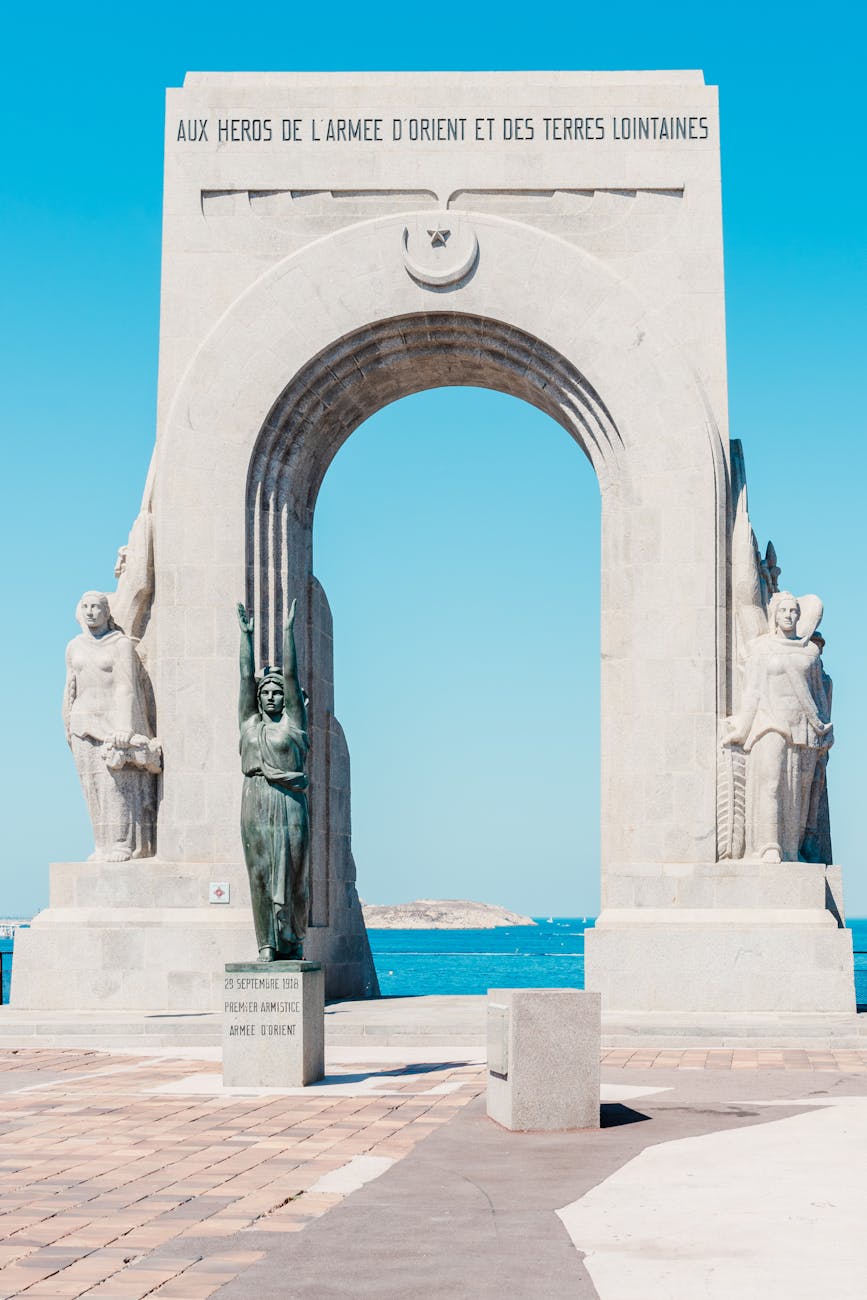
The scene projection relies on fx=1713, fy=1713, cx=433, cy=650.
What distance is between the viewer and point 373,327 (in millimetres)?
20672

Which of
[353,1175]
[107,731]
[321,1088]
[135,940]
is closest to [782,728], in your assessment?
[135,940]

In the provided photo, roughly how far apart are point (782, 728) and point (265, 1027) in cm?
821

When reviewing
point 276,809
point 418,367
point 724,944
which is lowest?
point 724,944

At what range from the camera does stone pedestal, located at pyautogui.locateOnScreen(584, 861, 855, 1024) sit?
59.8 feet

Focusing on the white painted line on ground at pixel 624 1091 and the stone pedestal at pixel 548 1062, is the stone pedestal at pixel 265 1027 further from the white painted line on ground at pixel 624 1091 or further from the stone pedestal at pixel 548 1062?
the stone pedestal at pixel 548 1062

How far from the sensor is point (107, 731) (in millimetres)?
19781

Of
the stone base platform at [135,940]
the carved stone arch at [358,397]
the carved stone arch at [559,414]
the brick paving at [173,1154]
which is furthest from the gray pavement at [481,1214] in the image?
the carved stone arch at [358,397]

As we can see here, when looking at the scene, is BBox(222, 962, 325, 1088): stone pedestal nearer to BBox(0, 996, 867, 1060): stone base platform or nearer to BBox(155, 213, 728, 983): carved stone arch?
BBox(0, 996, 867, 1060): stone base platform

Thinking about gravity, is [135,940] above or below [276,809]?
below

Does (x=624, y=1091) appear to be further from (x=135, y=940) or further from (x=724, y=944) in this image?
(x=135, y=940)

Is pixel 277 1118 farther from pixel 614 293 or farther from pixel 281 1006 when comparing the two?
pixel 614 293

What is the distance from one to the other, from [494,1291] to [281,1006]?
247 inches

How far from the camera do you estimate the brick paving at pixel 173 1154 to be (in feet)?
23.7

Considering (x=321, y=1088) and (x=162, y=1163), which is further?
(x=321, y=1088)
